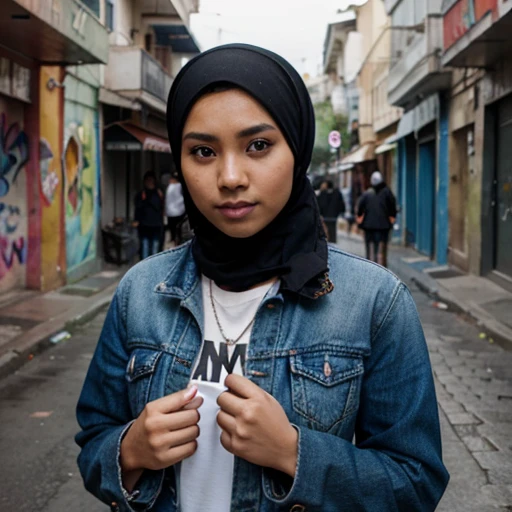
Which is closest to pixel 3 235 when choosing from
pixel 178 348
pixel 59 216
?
pixel 59 216

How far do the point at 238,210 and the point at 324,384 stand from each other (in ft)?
1.22

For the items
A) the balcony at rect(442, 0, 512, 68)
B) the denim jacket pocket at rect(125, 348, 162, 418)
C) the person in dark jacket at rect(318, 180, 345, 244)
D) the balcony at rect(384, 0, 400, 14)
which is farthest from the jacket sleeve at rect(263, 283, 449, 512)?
the balcony at rect(384, 0, 400, 14)

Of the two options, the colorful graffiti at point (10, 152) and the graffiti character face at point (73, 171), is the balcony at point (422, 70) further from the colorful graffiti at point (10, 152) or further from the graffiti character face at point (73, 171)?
the colorful graffiti at point (10, 152)

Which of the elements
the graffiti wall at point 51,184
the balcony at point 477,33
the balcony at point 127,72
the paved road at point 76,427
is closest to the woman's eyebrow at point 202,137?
the paved road at point 76,427

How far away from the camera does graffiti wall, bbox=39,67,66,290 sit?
38.3 feet

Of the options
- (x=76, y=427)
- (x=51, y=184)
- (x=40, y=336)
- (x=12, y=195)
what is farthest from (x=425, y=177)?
(x=76, y=427)

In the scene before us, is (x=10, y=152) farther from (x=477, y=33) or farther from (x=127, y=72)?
(x=477, y=33)

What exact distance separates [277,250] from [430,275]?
12908 millimetres

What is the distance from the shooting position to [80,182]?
13930mm

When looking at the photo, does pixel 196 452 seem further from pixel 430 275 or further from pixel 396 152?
pixel 396 152

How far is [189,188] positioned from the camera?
149 cm

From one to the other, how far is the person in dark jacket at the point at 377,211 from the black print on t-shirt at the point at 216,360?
10.9 metres

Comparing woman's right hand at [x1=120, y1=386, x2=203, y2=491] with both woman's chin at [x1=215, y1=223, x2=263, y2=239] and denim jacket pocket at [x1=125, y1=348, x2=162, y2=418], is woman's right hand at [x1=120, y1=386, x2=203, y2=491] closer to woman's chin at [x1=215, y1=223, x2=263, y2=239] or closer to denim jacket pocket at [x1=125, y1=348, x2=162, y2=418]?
denim jacket pocket at [x1=125, y1=348, x2=162, y2=418]

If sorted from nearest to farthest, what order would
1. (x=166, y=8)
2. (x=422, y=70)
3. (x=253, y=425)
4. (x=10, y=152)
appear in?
(x=253, y=425) < (x=10, y=152) < (x=422, y=70) < (x=166, y=8)
